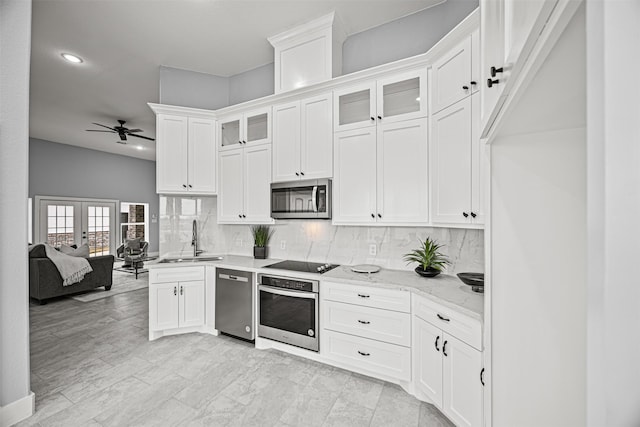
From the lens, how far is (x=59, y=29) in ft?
9.48

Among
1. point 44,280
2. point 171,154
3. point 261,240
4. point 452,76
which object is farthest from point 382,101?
point 44,280

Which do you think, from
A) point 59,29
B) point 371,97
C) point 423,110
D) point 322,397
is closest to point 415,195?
point 423,110

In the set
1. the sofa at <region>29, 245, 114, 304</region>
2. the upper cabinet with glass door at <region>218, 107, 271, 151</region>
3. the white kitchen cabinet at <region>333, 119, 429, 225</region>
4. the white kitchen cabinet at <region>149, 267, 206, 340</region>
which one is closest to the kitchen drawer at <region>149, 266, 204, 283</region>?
the white kitchen cabinet at <region>149, 267, 206, 340</region>

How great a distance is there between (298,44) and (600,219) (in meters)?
3.25

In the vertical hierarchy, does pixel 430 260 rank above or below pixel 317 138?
below

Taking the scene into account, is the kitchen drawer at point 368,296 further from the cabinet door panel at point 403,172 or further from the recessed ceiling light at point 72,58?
the recessed ceiling light at point 72,58

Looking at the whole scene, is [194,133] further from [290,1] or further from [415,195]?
[415,195]

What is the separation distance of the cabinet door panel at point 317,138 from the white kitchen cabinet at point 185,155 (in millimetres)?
1325

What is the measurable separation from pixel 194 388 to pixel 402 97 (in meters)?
2.98

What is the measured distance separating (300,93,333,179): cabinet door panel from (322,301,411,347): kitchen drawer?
1262 mm

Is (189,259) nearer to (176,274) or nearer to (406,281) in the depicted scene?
(176,274)

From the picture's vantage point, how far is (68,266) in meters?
4.46

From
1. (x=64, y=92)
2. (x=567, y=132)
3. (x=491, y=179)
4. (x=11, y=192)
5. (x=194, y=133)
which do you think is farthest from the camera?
(x=64, y=92)

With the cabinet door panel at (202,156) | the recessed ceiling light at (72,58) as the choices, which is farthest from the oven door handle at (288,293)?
the recessed ceiling light at (72,58)
